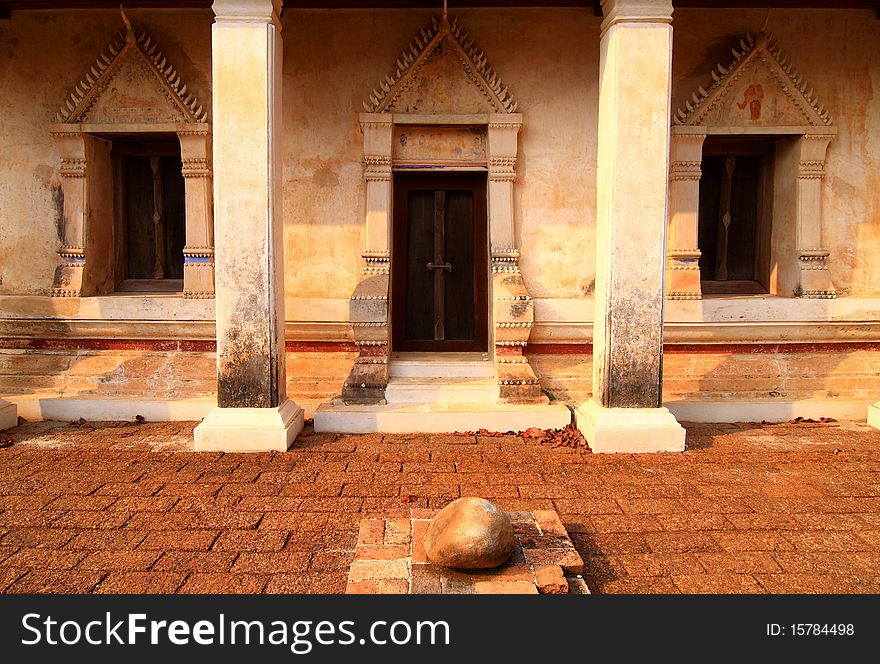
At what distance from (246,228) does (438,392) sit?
220 centimetres

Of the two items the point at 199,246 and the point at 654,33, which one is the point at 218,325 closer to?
the point at 199,246

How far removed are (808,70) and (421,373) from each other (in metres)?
4.85

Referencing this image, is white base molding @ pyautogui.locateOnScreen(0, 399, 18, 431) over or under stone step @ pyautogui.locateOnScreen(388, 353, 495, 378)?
under

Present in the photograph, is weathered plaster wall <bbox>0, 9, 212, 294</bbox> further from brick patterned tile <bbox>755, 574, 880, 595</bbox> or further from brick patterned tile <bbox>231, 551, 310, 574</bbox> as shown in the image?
brick patterned tile <bbox>755, 574, 880, 595</bbox>

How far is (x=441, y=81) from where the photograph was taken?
654 cm

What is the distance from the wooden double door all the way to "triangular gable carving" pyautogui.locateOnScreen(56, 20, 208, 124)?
2.27 m

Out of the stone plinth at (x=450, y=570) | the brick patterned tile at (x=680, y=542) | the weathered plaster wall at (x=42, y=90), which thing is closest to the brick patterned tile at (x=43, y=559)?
the stone plinth at (x=450, y=570)

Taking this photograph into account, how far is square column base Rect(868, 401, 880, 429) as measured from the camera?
6.06m

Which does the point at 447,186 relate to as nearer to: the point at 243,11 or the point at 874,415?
the point at 243,11

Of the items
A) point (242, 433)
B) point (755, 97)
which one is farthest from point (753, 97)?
point (242, 433)

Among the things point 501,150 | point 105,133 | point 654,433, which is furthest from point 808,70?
point 105,133

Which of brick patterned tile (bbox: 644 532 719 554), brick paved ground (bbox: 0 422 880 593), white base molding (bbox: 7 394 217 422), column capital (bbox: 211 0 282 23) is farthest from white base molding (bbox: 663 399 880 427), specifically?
column capital (bbox: 211 0 282 23)

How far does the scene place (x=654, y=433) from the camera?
527 cm

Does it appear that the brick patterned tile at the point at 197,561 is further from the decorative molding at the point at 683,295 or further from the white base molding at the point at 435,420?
the decorative molding at the point at 683,295
